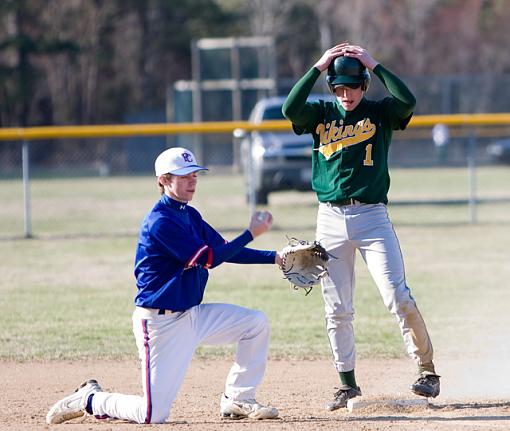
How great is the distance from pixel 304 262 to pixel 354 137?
760 mm

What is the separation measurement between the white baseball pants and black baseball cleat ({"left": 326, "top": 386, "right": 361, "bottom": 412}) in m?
0.12

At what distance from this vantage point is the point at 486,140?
35812 mm

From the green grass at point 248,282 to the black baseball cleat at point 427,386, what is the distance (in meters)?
1.80

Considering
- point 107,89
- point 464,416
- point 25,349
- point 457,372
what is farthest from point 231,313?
point 107,89

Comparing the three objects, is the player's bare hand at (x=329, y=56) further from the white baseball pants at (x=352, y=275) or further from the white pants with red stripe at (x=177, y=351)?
the white pants with red stripe at (x=177, y=351)

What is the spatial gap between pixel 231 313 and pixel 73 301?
4.69 metres

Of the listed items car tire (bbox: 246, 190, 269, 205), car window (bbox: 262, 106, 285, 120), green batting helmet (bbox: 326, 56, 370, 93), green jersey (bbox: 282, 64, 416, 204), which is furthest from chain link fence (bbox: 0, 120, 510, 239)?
green batting helmet (bbox: 326, 56, 370, 93)

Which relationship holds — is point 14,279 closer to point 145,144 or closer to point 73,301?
point 73,301

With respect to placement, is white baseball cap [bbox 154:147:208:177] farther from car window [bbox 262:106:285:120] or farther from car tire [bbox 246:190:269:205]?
car window [bbox 262:106:285:120]

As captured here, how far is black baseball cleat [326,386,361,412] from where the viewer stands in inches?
230

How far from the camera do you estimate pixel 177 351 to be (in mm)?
5297

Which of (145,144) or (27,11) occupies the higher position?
(27,11)

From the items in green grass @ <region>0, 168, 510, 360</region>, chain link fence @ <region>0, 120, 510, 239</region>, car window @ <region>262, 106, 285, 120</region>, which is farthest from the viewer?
car window @ <region>262, 106, 285, 120</region>

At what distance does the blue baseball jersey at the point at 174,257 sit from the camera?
5215mm
